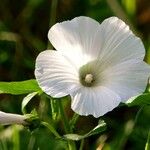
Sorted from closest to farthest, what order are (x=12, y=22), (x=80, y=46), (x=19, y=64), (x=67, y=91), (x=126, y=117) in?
(x=67, y=91) → (x=80, y=46) → (x=126, y=117) → (x=19, y=64) → (x=12, y=22)

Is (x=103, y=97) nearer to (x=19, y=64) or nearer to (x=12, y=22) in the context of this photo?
(x=19, y=64)

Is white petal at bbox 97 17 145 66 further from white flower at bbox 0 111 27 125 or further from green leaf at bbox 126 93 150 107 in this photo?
white flower at bbox 0 111 27 125

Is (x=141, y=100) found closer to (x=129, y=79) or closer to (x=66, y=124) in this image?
(x=129, y=79)

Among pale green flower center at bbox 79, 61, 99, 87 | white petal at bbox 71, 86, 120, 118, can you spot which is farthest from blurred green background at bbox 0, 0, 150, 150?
white petal at bbox 71, 86, 120, 118

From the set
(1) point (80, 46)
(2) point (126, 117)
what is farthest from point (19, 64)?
(1) point (80, 46)

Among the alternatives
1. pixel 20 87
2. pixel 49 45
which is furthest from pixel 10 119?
pixel 49 45

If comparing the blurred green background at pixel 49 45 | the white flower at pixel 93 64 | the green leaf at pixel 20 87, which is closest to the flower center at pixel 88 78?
the white flower at pixel 93 64
